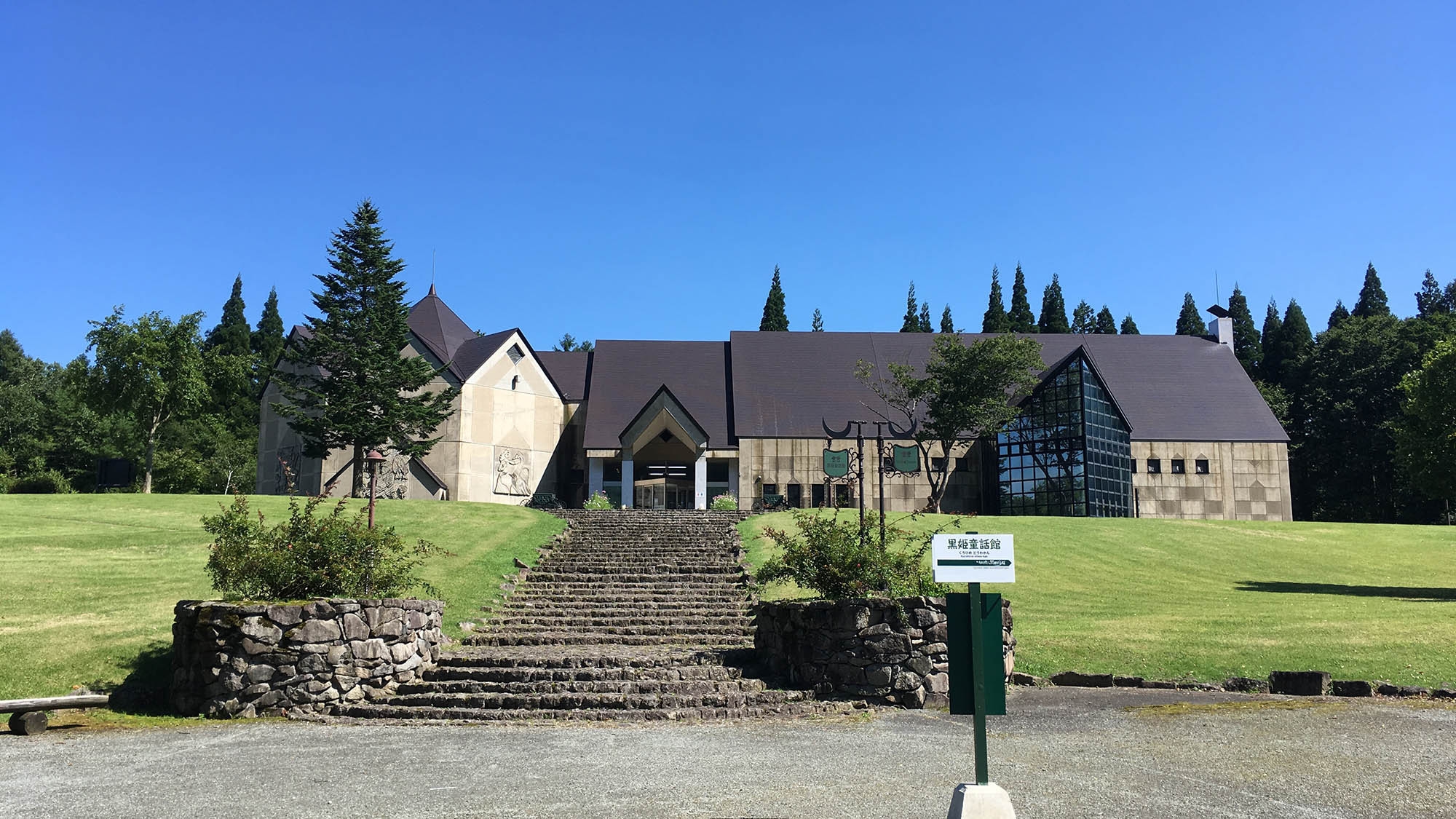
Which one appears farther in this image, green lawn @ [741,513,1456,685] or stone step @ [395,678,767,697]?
green lawn @ [741,513,1456,685]

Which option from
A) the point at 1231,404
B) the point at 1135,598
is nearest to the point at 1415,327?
the point at 1231,404

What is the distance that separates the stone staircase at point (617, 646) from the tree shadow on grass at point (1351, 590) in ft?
43.0

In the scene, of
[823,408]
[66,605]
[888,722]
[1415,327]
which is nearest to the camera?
[888,722]

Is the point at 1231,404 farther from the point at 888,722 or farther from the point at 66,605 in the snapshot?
the point at 66,605

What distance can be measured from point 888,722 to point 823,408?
3529 centimetres

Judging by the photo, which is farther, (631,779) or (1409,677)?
(1409,677)

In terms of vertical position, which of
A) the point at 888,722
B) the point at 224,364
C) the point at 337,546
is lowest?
the point at 888,722

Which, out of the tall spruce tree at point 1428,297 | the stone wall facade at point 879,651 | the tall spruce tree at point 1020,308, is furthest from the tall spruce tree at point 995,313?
the stone wall facade at point 879,651

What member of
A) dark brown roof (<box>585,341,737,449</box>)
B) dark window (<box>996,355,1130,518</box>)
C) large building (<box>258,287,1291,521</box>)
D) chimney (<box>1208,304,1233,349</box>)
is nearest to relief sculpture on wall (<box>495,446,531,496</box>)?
large building (<box>258,287,1291,521</box>)

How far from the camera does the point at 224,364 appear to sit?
48.4 meters

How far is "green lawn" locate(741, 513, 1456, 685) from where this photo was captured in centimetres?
1595

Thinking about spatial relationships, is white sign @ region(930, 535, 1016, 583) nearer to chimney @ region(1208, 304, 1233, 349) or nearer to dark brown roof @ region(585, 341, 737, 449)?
dark brown roof @ region(585, 341, 737, 449)

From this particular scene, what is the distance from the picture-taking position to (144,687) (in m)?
14.2

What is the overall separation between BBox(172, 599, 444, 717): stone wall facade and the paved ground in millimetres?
700
